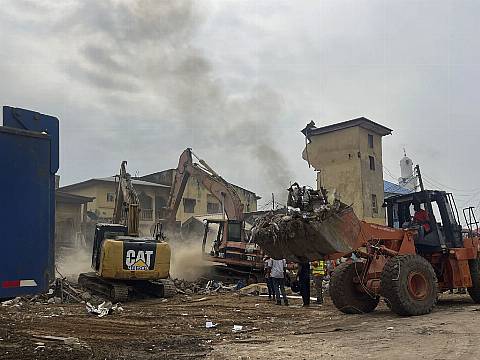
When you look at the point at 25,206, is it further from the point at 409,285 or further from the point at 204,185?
the point at 204,185

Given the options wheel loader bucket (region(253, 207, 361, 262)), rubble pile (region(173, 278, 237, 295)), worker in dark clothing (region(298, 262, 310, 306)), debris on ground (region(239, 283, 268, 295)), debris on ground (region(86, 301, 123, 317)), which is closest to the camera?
wheel loader bucket (region(253, 207, 361, 262))

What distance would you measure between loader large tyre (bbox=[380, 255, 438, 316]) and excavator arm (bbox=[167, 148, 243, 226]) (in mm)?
11248

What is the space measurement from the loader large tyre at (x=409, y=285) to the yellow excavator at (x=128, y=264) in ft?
22.6

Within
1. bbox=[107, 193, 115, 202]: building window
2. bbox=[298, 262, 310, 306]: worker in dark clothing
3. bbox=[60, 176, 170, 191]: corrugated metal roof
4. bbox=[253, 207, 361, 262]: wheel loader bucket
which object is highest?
bbox=[60, 176, 170, 191]: corrugated metal roof

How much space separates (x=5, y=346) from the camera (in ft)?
23.2

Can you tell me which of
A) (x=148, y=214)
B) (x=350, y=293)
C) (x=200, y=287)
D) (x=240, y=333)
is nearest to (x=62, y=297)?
(x=200, y=287)

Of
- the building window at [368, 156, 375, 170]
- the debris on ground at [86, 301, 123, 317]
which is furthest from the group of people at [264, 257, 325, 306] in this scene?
the building window at [368, 156, 375, 170]

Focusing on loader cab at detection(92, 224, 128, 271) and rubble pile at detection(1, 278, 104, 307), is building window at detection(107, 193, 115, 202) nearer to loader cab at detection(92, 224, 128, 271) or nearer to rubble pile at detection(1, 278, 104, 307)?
loader cab at detection(92, 224, 128, 271)

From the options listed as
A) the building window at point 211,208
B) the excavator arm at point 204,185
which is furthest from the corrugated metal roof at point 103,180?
the excavator arm at point 204,185

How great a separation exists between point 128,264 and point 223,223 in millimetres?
7017

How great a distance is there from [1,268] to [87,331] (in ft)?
13.7

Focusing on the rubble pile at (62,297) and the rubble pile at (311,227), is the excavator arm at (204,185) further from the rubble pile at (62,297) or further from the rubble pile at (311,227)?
the rubble pile at (311,227)

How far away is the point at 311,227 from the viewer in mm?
9227

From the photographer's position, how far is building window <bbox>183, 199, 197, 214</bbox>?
47331mm
